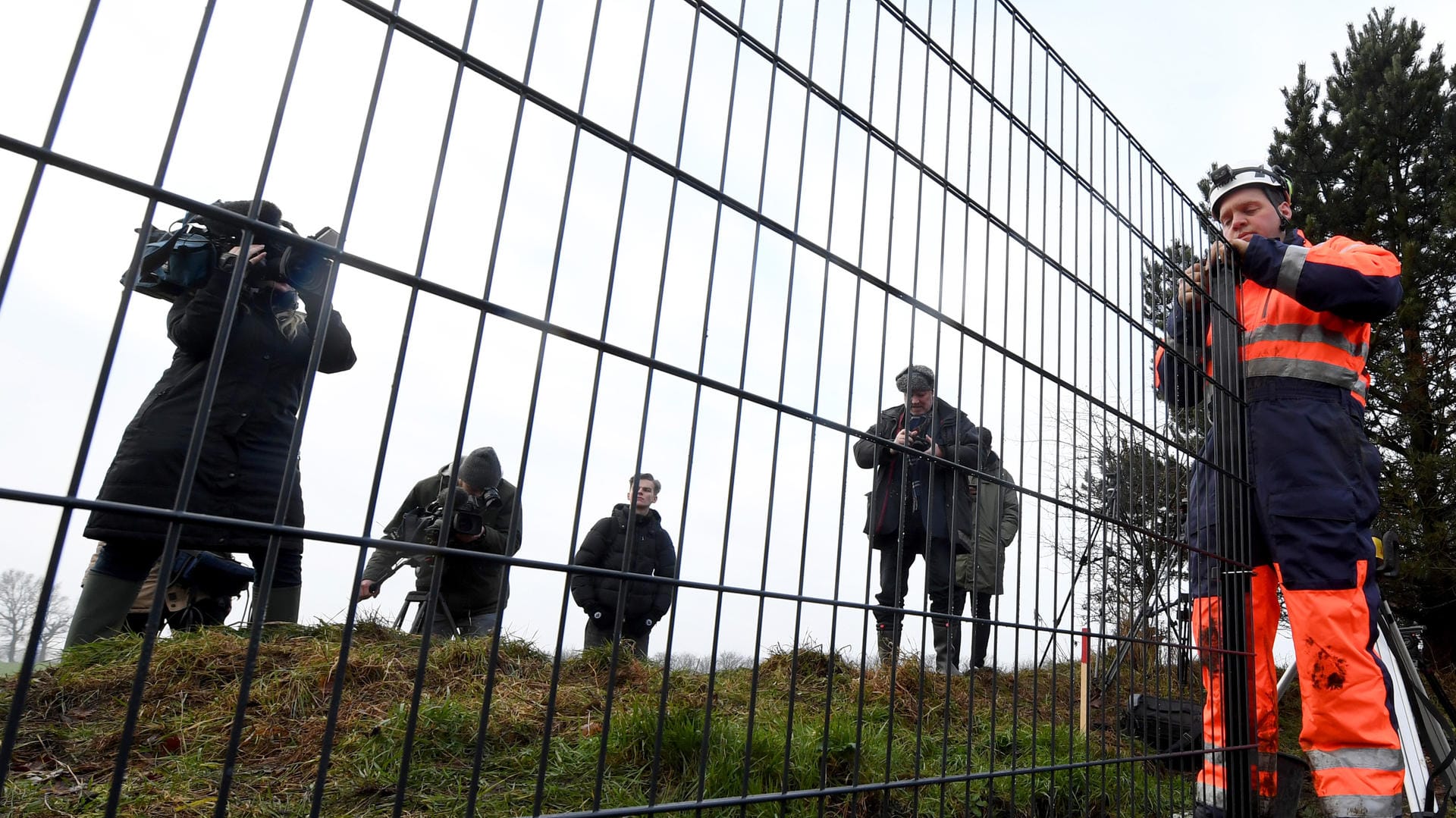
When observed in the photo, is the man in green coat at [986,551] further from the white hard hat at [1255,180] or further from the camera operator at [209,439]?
the camera operator at [209,439]

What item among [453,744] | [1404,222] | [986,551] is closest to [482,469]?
[453,744]

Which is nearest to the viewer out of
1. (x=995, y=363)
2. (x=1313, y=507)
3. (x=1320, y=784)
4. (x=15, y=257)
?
(x=15, y=257)

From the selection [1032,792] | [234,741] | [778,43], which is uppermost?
[778,43]

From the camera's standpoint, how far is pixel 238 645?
2910 mm

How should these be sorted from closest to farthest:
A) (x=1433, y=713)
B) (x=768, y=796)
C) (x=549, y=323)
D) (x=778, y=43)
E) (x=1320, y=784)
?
(x=549, y=323), (x=768, y=796), (x=778, y=43), (x=1320, y=784), (x=1433, y=713)

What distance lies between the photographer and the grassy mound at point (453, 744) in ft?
6.89

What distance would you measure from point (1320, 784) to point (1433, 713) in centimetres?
122

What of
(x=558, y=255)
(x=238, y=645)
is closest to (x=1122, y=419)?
(x=558, y=255)

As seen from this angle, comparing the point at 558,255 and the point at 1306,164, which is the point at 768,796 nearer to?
the point at 558,255

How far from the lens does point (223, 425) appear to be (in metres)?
2.53

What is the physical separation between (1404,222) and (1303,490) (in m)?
10.2

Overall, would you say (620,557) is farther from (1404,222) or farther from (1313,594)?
(1404,222)

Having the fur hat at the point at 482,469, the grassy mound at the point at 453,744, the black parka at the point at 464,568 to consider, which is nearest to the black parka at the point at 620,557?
the black parka at the point at 464,568

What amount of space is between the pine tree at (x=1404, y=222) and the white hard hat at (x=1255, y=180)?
6.89 metres
